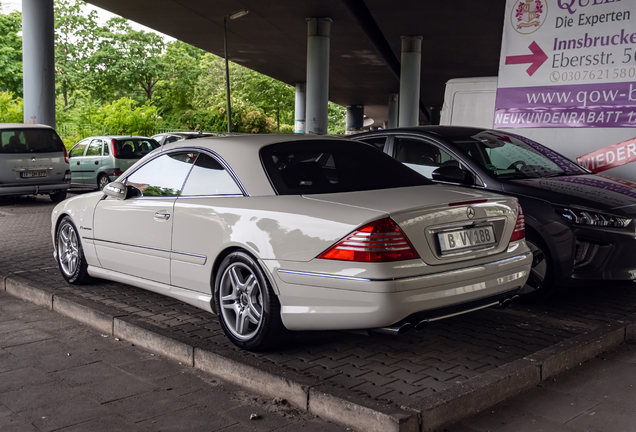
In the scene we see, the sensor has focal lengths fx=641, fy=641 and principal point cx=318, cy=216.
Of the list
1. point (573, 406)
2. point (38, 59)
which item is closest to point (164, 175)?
point (573, 406)

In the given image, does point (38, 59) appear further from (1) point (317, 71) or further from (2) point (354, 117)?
(2) point (354, 117)

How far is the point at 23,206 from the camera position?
48.3ft

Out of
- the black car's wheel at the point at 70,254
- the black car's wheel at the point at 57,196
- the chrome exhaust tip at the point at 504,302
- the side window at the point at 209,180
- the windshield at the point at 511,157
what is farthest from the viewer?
the black car's wheel at the point at 57,196

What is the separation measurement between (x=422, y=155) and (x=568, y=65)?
9.19 feet

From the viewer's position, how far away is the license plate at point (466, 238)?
3.99 metres

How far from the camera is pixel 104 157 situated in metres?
18.1

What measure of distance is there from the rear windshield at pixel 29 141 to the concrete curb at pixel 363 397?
416 inches

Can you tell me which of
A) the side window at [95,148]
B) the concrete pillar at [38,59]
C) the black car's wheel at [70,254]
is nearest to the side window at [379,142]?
the black car's wheel at [70,254]

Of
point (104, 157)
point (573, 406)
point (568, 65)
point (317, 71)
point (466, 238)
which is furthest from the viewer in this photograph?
point (317, 71)

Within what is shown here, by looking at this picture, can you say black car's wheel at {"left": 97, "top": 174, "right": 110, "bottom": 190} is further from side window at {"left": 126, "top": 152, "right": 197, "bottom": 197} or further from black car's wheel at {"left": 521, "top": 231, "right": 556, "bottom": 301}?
black car's wheel at {"left": 521, "top": 231, "right": 556, "bottom": 301}

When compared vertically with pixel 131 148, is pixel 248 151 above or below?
below

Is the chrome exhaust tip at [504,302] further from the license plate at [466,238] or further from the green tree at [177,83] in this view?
the green tree at [177,83]

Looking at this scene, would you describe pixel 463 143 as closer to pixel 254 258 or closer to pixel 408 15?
pixel 254 258

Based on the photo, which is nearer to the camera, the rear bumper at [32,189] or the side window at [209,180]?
the side window at [209,180]
